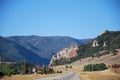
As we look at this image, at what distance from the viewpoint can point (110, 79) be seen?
325 feet

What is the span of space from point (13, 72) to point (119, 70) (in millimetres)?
49507

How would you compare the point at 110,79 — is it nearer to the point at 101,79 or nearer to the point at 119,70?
the point at 101,79

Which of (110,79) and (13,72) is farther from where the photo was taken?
(13,72)

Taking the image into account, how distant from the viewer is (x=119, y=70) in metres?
146

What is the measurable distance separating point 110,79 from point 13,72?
7341 centimetres

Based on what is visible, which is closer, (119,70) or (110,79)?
(110,79)

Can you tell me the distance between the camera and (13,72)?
16312 centimetres

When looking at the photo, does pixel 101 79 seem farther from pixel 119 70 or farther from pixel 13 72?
pixel 13 72

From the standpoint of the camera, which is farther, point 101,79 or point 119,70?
point 119,70

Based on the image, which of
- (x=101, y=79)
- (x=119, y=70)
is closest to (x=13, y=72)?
(x=119, y=70)

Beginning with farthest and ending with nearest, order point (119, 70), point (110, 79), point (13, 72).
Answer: point (13, 72) → point (119, 70) → point (110, 79)

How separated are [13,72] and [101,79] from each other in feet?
233

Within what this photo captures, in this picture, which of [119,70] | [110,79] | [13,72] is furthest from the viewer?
[13,72]

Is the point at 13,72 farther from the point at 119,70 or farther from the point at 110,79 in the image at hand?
the point at 110,79
